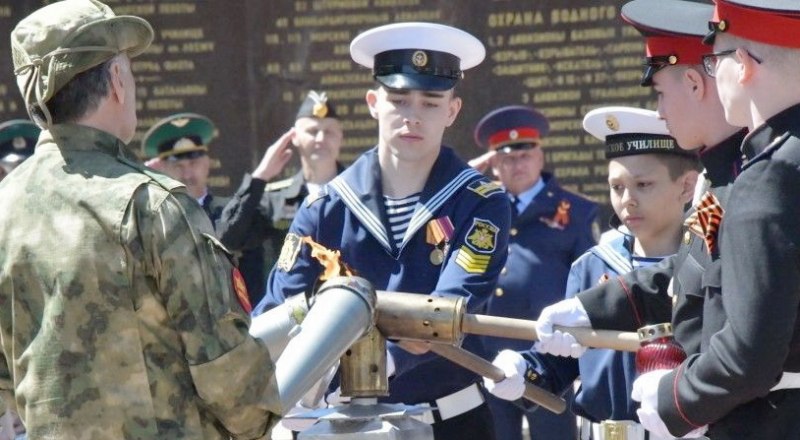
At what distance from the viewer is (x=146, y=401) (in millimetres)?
3016

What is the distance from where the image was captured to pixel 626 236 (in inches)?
194

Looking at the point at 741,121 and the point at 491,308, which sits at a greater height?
the point at 741,121

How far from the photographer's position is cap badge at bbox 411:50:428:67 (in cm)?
461

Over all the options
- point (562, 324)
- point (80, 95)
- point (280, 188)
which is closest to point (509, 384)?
point (562, 324)

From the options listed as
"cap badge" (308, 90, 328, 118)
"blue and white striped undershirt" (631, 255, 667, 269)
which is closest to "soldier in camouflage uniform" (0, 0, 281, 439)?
"blue and white striped undershirt" (631, 255, 667, 269)

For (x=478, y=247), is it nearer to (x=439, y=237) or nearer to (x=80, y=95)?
(x=439, y=237)

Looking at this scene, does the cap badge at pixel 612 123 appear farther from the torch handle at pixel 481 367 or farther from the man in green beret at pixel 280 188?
the man in green beret at pixel 280 188

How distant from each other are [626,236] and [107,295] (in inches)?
92.7

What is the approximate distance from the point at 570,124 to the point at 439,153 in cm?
360

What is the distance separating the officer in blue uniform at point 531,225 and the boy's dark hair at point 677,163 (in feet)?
7.22

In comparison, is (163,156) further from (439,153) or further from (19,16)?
(439,153)

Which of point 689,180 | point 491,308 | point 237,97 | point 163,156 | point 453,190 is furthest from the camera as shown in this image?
point 237,97

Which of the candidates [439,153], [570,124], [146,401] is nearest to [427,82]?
[439,153]

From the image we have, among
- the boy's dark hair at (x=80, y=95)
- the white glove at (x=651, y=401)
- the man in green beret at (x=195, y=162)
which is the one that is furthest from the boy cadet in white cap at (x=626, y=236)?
the man in green beret at (x=195, y=162)
